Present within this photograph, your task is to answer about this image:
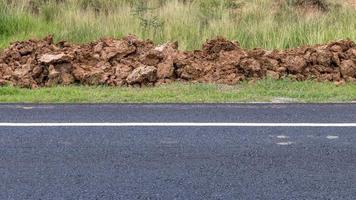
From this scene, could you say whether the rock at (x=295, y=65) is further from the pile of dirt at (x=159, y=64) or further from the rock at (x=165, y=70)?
the rock at (x=165, y=70)

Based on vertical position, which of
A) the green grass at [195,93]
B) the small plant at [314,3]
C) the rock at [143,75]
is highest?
the small plant at [314,3]

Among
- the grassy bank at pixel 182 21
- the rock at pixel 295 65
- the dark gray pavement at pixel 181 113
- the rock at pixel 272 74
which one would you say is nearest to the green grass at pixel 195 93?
the rock at pixel 272 74

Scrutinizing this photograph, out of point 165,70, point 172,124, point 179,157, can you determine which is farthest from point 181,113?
point 165,70

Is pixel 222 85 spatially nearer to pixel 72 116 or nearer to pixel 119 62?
pixel 119 62

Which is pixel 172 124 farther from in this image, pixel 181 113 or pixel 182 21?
pixel 182 21

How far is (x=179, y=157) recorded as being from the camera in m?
6.33

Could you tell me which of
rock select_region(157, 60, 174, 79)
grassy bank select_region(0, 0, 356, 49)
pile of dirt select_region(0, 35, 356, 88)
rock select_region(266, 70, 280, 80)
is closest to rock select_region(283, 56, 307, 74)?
pile of dirt select_region(0, 35, 356, 88)

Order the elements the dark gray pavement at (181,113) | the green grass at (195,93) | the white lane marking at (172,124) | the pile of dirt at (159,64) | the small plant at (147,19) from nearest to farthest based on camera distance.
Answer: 1. the white lane marking at (172,124)
2. the dark gray pavement at (181,113)
3. the green grass at (195,93)
4. the pile of dirt at (159,64)
5. the small plant at (147,19)

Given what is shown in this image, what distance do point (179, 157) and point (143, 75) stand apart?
4.45m

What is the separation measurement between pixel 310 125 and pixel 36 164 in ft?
10.5

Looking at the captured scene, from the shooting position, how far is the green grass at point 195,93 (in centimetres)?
930

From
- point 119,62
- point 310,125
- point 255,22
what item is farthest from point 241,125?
point 255,22

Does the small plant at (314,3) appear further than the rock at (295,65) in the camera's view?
Yes

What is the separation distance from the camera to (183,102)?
29.9 feet
